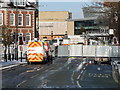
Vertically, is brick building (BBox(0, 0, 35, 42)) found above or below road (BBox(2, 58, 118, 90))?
above

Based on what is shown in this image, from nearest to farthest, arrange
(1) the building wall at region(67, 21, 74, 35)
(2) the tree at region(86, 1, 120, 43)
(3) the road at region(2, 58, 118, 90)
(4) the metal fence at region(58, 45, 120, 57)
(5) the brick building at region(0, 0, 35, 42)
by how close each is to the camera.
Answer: (3) the road at region(2, 58, 118, 90) → (2) the tree at region(86, 1, 120, 43) → (4) the metal fence at region(58, 45, 120, 57) → (5) the brick building at region(0, 0, 35, 42) → (1) the building wall at region(67, 21, 74, 35)

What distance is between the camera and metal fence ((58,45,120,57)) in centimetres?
5656

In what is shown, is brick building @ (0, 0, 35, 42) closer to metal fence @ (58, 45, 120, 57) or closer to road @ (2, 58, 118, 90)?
metal fence @ (58, 45, 120, 57)

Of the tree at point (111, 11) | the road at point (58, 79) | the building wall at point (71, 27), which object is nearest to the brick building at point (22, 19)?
the tree at point (111, 11)

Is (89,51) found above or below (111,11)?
below

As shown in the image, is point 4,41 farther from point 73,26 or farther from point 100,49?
point 73,26

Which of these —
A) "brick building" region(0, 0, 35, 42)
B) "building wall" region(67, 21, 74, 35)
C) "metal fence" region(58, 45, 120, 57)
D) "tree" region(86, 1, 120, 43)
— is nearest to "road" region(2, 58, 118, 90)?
"tree" region(86, 1, 120, 43)

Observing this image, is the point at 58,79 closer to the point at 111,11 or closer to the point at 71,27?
the point at 111,11

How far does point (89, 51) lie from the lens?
59000mm

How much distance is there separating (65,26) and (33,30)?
65.4 m

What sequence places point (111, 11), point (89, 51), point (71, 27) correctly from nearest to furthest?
point (111, 11), point (89, 51), point (71, 27)

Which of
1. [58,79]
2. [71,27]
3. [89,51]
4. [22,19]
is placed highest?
[22,19]

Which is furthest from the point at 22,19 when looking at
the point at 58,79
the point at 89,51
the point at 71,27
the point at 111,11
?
the point at 71,27

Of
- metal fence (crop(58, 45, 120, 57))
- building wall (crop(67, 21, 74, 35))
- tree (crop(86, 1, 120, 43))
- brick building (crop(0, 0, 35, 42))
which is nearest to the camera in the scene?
tree (crop(86, 1, 120, 43))
